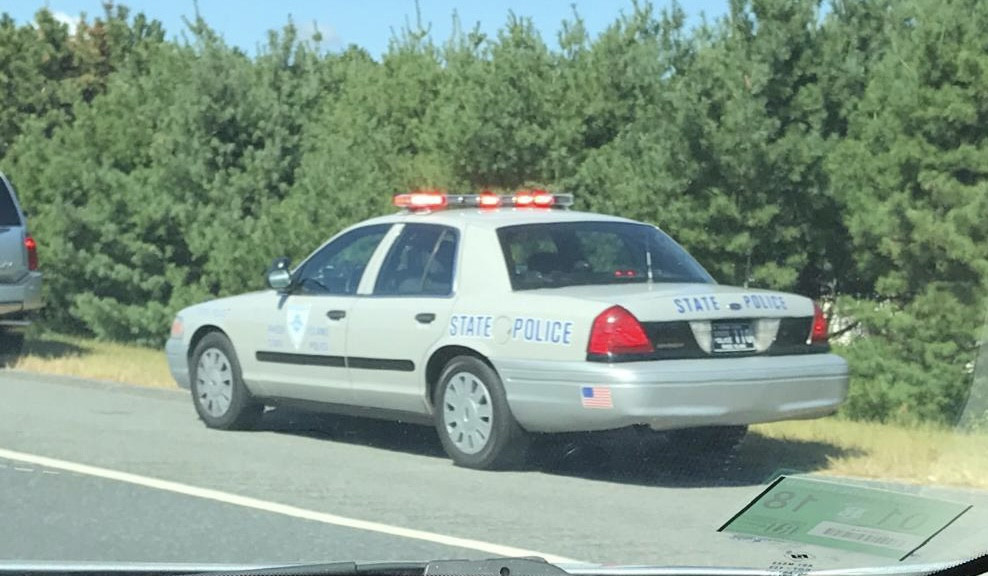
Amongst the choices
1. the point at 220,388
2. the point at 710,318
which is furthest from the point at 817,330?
the point at 220,388

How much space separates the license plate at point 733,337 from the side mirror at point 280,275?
8.92 ft

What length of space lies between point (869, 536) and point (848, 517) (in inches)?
1.9

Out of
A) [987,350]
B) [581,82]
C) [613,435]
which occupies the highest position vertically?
[581,82]

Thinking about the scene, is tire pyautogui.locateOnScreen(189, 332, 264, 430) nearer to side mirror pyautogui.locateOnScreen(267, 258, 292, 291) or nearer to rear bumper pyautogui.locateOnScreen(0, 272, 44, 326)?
side mirror pyautogui.locateOnScreen(267, 258, 292, 291)

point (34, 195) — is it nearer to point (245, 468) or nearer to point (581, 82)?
point (581, 82)

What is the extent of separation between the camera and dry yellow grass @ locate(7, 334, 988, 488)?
4176 mm

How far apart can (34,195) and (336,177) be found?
5.22m

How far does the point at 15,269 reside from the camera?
1467 centimetres

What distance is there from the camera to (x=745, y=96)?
14234 millimetres

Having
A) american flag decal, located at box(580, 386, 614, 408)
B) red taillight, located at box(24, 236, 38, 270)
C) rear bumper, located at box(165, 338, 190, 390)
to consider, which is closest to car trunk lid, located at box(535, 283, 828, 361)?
american flag decal, located at box(580, 386, 614, 408)

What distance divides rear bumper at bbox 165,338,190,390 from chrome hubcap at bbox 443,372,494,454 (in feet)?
8.04

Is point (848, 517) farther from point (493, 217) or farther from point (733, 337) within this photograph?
point (493, 217)

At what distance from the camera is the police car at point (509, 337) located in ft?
26.3

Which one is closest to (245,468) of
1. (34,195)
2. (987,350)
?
(987,350)
